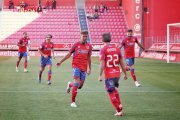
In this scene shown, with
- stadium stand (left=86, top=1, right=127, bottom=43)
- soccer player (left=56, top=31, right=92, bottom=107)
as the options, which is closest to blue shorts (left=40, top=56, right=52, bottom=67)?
soccer player (left=56, top=31, right=92, bottom=107)

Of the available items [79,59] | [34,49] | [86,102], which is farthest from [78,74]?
[34,49]

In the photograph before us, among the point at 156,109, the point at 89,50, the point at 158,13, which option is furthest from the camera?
the point at 158,13

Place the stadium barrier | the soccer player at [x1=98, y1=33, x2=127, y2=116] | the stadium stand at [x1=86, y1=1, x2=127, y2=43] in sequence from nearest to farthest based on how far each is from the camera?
the soccer player at [x1=98, y1=33, x2=127, y2=116]
the stadium barrier
the stadium stand at [x1=86, y1=1, x2=127, y2=43]

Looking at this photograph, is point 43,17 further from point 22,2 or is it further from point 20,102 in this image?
point 20,102

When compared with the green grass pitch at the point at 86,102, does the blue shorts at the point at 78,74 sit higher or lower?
higher

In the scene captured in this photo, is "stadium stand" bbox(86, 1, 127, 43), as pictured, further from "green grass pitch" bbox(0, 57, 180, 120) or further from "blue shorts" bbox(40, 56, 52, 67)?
"green grass pitch" bbox(0, 57, 180, 120)

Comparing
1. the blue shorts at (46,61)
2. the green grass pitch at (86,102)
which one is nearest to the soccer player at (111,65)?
the green grass pitch at (86,102)

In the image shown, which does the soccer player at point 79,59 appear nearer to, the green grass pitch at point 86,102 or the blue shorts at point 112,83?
the green grass pitch at point 86,102

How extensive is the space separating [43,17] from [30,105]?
43.8 metres

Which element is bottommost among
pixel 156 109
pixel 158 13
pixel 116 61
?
pixel 156 109

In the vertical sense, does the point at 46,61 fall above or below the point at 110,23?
below

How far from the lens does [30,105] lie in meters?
12.0

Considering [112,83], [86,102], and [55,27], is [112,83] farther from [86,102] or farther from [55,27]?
[55,27]

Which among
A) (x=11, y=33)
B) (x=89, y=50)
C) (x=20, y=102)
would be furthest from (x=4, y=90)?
(x=11, y=33)
